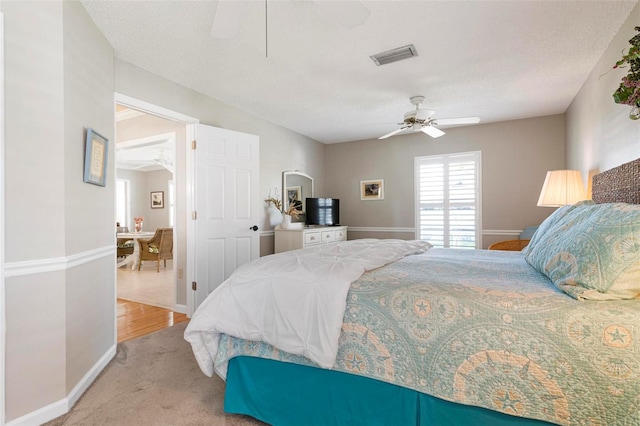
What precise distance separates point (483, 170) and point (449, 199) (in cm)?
66

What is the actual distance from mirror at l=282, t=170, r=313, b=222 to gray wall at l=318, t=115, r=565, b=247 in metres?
0.72

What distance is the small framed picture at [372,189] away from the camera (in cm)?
566

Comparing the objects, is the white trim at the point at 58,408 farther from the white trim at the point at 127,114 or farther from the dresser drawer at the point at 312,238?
the white trim at the point at 127,114

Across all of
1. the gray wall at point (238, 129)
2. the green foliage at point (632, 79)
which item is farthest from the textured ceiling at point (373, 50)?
the green foliage at point (632, 79)

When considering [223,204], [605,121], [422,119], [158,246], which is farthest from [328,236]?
[158,246]

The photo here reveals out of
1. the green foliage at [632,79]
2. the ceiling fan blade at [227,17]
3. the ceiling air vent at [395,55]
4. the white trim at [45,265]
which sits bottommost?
the white trim at [45,265]

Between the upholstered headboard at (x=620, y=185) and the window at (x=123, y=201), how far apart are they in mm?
9613

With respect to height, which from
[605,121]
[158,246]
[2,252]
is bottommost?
[158,246]

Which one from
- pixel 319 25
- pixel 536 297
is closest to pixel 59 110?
pixel 319 25

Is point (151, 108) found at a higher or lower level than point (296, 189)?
higher

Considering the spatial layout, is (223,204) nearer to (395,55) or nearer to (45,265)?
(45,265)

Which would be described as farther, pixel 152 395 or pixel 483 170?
pixel 483 170

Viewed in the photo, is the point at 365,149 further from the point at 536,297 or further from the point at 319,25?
the point at 536,297

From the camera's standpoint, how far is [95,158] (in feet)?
7.39
